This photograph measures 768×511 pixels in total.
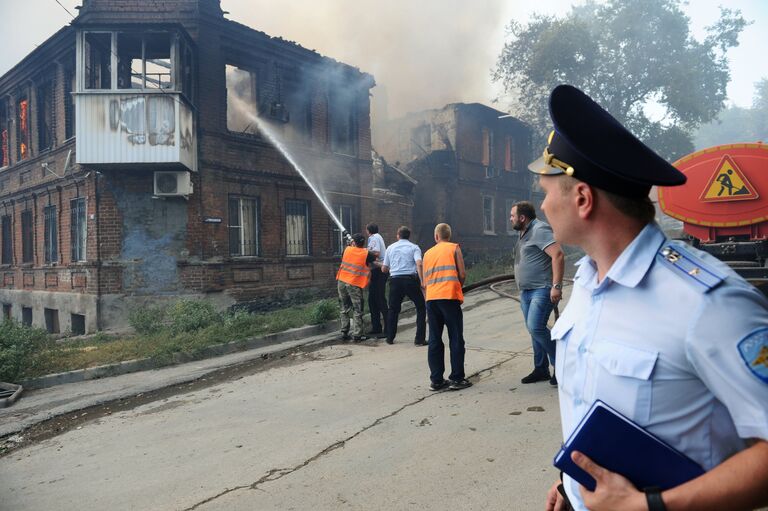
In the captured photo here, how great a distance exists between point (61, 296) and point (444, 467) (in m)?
13.5

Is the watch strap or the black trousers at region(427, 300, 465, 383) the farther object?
the black trousers at region(427, 300, 465, 383)

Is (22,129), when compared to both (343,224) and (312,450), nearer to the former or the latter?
(343,224)

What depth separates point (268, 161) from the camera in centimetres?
1398

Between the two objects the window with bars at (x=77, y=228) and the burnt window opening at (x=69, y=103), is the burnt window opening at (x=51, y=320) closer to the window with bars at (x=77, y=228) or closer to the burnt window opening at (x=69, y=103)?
the window with bars at (x=77, y=228)

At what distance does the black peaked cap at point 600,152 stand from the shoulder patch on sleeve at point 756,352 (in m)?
0.37

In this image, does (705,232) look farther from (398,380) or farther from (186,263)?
(186,263)

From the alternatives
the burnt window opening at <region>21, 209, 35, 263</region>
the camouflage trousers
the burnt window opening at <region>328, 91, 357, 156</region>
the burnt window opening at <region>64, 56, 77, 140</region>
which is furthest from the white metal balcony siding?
the burnt window opening at <region>21, 209, 35, 263</region>

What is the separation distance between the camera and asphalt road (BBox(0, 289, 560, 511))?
3.33m

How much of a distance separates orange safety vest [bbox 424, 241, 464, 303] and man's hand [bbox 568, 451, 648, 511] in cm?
448

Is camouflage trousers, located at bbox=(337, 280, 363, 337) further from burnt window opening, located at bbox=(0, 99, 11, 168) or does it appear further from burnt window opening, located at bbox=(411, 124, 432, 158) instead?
burnt window opening, located at bbox=(411, 124, 432, 158)

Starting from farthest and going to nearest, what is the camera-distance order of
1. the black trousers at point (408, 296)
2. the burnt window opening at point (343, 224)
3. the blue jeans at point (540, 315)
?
the burnt window opening at point (343, 224), the black trousers at point (408, 296), the blue jeans at point (540, 315)

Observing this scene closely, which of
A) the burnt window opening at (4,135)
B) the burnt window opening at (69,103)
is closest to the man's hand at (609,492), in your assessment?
the burnt window opening at (69,103)

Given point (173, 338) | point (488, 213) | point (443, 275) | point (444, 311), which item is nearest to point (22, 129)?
point (173, 338)

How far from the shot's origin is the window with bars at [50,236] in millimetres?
14672
